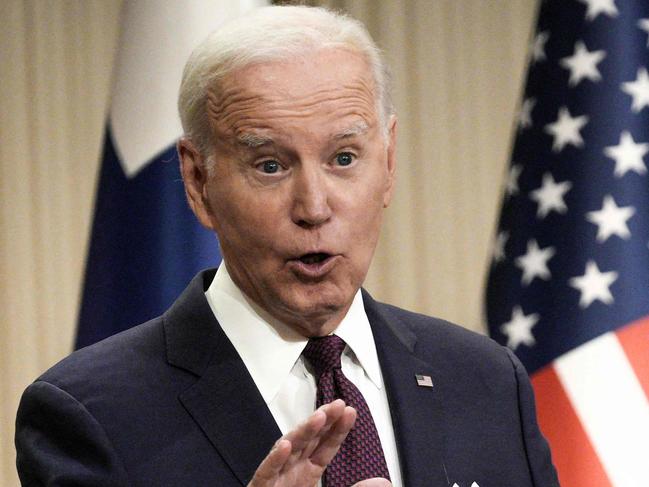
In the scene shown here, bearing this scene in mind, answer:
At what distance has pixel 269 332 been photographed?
1.85 m

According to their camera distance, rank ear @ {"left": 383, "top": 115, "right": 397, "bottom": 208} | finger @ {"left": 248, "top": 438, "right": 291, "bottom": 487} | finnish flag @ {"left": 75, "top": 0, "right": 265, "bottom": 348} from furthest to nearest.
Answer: finnish flag @ {"left": 75, "top": 0, "right": 265, "bottom": 348}, ear @ {"left": 383, "top": 115, "right": 397, "bottom": 208}, finger @ {"left": 248, "top": 438, "right": 291, "bottom": 487}

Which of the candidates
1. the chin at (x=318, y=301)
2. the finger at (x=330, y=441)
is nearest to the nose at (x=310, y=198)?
the chin at (x=318, y=301)

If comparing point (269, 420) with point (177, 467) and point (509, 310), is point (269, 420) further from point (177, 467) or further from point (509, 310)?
point (509, 310)

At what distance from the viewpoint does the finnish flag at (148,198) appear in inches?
114

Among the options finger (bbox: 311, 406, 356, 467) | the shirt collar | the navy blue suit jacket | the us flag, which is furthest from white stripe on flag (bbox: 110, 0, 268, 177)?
finger (bbox: 311, 406, 356, 467)

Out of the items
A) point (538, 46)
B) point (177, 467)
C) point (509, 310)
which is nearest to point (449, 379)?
point (177, 467)

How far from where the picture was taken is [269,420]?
1.77 m

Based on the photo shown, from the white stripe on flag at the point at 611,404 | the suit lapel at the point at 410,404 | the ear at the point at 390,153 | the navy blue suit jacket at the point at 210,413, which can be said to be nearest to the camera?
the navy blue suit jacket at the point at 210,413

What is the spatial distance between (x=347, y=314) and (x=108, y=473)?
0.48 metres

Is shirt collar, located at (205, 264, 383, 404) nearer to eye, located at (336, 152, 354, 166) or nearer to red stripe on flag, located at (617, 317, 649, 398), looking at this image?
eye, located at (336, 152, 354, 166)

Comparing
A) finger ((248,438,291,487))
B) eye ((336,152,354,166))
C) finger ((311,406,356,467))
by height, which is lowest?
finger ((311,406,356,467))

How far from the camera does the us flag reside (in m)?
2.82

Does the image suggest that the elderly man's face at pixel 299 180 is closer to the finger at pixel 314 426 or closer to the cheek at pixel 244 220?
the cheek at pixel 244 220

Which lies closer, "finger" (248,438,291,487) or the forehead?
"finger" (248,438,291,487)
